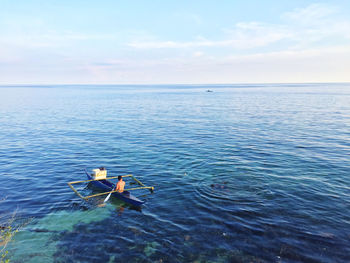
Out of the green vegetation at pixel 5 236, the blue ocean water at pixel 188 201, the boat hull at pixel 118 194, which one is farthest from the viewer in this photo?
the boat hull at pixel 118 194

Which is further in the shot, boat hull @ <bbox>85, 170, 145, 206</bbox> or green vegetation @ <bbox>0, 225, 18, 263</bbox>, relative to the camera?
boat hull @ <bbox>85, 170, 145, 206</bbox>

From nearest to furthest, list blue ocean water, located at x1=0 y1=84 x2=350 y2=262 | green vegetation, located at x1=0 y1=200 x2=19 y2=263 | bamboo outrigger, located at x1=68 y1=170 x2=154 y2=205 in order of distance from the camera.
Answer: green vegetation, located at x1=0 y1=200 x2=19 y2=263, blue ocean water, located at x1=0 y1=84 x2=350 y2=262, bamboo outrigger, located at x1=68 y1=170 x2=154 y2=205

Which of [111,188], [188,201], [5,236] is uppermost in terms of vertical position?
[111,188]

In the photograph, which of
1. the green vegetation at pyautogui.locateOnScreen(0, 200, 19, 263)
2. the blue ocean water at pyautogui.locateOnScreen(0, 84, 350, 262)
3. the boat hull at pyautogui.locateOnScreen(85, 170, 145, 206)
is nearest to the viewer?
the green vegetation at pyautogui.locateOnScreen(0, 200, 19, 263)

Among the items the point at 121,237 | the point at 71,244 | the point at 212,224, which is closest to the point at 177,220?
the point at 212,224

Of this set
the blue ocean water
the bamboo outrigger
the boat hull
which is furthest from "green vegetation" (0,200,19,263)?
the boat hull

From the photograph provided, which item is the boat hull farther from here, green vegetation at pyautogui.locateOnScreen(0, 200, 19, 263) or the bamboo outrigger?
green vegetation at pyautogui.locateOnScreen(0, 200, 19, 263)

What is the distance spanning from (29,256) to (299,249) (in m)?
17.9

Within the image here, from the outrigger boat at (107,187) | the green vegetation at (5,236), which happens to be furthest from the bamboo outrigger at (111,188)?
the green vegetation at (5,236)

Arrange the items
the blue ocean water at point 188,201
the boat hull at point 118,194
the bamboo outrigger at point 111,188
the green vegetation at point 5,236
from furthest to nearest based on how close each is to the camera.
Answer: the bamboo outrigger at point 111,188 < the boat hull at point 118,194 < the blue ocean water at point 188,201 < the green vegetation at point 5,236

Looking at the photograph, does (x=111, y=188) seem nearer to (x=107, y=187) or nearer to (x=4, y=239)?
(x=107, y=187)

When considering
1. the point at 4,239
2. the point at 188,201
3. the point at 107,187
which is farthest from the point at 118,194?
the point at 4,239

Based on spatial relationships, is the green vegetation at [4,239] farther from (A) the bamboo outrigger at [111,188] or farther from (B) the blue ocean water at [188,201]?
(A) the bamboo outrigger at [111,188]

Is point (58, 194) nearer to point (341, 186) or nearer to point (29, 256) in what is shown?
point (29, 256)
